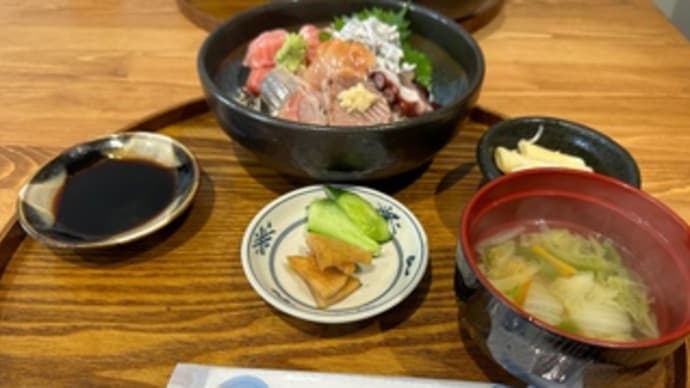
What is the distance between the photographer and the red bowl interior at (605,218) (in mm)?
803

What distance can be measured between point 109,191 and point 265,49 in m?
0.41

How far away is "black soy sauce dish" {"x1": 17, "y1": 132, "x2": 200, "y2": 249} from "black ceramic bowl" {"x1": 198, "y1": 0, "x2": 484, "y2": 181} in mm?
131

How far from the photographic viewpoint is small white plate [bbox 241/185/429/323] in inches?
35.5

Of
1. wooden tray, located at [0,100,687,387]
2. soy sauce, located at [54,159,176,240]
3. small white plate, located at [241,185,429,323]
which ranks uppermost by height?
soy sauce, located at [54,159,176,240]

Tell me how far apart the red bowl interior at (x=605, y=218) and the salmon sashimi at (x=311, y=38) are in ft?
1.88

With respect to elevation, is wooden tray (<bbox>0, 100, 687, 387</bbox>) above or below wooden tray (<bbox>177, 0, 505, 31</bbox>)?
below

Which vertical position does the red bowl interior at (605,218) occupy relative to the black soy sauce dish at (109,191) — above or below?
above

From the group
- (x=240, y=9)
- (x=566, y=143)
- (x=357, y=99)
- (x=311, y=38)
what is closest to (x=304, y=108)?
(x=357, y=99)

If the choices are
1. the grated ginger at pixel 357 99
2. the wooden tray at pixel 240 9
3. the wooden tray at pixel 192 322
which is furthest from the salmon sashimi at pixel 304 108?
the wooden tray at pixel 240 9

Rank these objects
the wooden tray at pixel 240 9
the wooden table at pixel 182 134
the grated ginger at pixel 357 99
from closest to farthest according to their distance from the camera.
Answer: the wooden table at pixel 182 134
the grated ginger at pixel 357 99
the wooden tray at pixel 240 9

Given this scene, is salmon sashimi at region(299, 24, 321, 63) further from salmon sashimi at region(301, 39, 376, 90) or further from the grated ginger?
the grated ginger

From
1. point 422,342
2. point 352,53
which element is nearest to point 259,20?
point 352,53

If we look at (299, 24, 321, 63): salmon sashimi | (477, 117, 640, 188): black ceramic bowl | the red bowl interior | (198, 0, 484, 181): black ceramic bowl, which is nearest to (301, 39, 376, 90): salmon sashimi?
(299, 24, 321, 63): salmon sashimi

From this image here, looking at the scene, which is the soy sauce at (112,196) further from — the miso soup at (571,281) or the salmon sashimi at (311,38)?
the miso soup at (571,281)
